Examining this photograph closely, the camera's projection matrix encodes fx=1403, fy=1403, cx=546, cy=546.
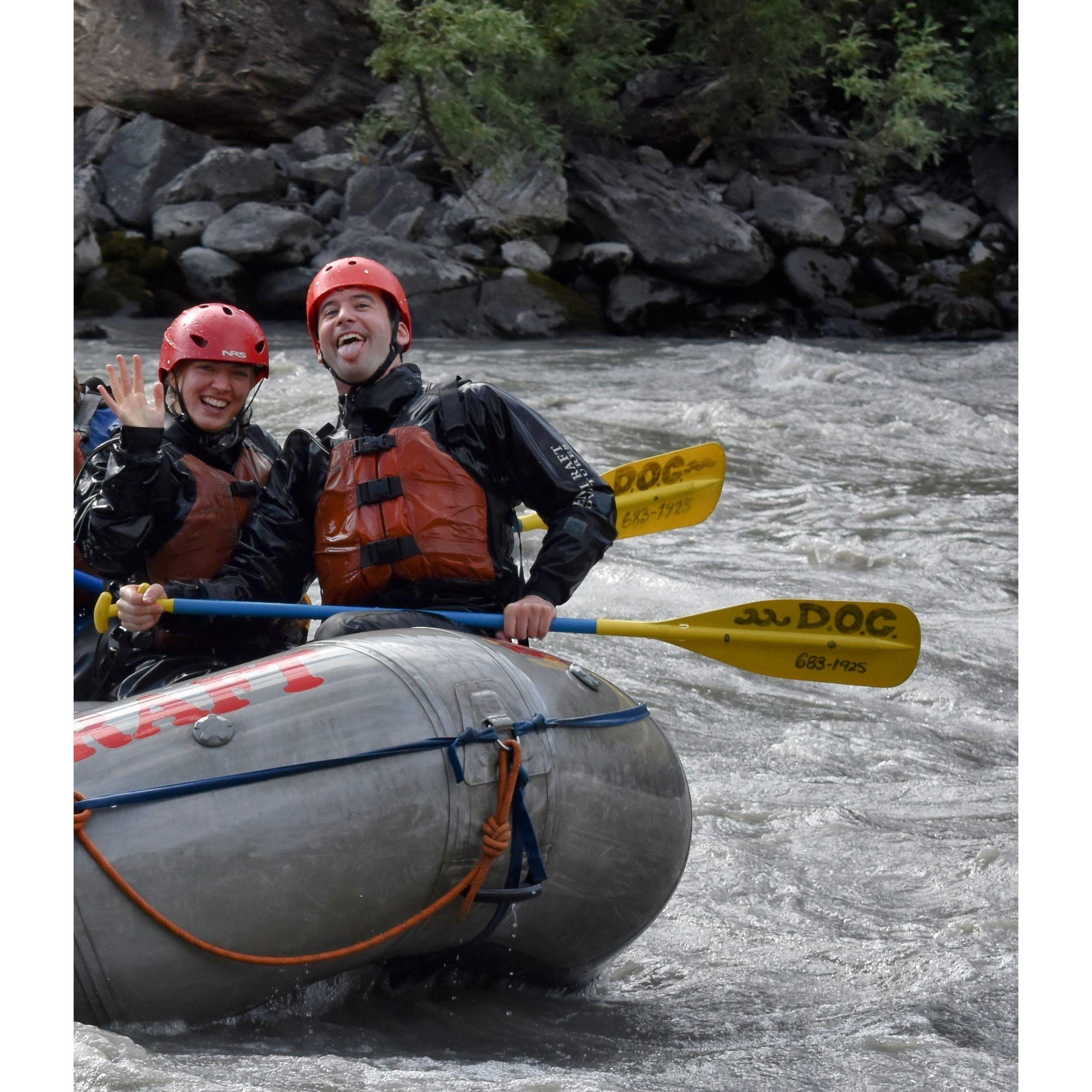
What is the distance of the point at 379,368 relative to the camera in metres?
3.08

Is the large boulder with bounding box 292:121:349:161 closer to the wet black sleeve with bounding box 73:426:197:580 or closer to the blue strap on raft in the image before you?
the wet black sleeve with bounding box 73:426:197:580

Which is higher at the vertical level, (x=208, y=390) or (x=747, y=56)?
(x=747, y=56)

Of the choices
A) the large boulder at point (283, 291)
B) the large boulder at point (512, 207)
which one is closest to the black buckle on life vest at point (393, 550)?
the large boulder at point (283, 291)

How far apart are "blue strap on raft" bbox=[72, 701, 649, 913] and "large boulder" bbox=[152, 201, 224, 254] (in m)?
11.4

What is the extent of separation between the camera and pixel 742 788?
416 cm

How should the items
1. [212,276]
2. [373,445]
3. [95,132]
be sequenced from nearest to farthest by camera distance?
[373,445]
[212,276]
[95,132]

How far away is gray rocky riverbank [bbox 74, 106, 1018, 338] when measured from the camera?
13.0 meters

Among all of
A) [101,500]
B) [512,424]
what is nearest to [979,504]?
[512,424]

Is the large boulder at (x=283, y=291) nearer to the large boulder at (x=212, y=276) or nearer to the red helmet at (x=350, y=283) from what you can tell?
the large boulder at (x=212, y=276)

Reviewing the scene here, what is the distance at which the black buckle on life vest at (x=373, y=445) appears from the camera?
9.68 ft

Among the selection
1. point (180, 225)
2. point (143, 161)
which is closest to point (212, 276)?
point (180, 225)

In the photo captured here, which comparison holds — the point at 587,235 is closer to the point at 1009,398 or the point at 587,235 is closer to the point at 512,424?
the point at 1009,398

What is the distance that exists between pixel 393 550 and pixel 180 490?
539 mm

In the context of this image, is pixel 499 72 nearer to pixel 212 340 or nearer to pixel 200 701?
pixel 212 340
